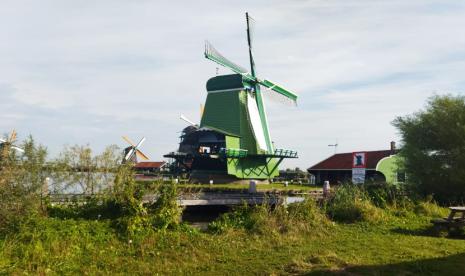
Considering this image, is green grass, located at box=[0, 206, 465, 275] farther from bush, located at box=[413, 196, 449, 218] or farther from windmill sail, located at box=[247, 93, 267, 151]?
windmill sail, located at box=[247, 93, 267, 151]

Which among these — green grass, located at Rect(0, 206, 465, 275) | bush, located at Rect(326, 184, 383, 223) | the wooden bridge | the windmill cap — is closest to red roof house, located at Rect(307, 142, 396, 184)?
the windmill cap

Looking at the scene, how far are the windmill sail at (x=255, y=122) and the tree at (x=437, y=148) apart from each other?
2632 centimetres

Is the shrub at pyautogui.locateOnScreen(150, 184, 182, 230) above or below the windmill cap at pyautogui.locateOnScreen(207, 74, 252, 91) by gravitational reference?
below

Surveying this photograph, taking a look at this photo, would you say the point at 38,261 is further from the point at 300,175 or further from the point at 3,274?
the point at 300,175

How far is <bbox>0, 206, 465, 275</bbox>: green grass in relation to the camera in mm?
8828

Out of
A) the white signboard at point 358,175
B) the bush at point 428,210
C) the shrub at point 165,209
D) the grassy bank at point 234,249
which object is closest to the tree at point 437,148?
the white signboard at point 358,175

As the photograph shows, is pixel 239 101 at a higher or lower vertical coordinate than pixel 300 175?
higher

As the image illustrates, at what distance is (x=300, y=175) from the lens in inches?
2645

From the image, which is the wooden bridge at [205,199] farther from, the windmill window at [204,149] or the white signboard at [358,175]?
the windmill window at [204,149]

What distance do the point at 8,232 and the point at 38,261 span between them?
171 centimetres

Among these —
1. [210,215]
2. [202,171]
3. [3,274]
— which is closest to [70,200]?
[3,274]

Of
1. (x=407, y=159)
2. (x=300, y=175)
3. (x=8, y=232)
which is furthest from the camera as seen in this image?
(x=300, y=175)

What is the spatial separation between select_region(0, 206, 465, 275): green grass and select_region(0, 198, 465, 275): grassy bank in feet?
0.06

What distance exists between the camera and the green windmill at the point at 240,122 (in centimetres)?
4941
